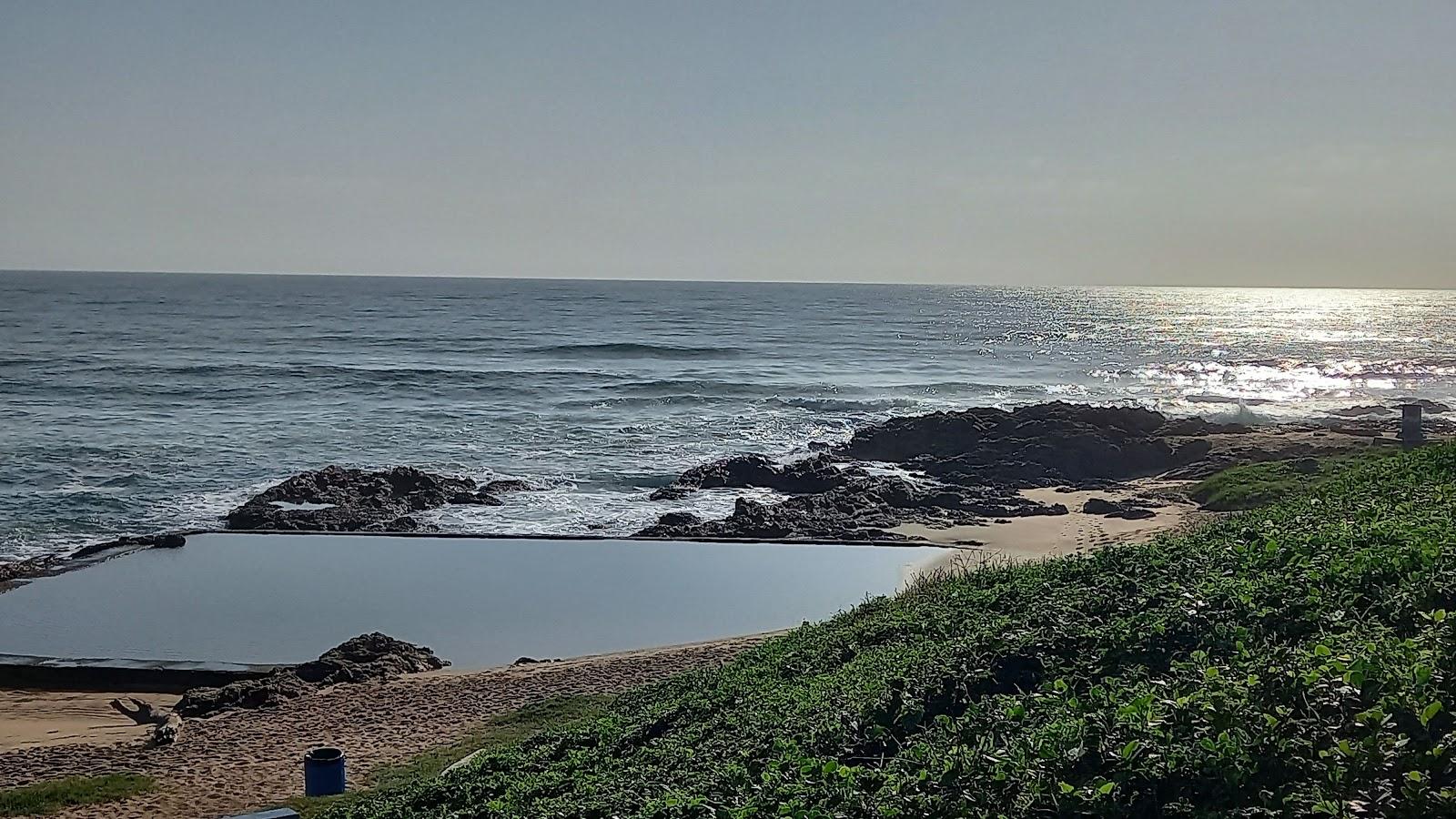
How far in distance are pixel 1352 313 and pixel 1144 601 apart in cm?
15973

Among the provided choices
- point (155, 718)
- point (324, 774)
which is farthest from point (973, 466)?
point (324, 774)

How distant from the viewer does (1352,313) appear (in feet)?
491

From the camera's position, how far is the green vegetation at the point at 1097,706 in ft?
15.7

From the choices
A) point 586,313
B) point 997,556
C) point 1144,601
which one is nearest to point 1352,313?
point 586,313

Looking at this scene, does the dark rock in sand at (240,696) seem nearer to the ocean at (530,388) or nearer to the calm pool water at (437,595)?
the calm pool water at (437,595)

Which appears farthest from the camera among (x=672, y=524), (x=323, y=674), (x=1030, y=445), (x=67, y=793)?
(x=1030, y=445)

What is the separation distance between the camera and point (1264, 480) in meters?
24.1

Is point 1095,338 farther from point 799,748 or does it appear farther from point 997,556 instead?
point 799,748

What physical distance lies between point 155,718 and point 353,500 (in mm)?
14418

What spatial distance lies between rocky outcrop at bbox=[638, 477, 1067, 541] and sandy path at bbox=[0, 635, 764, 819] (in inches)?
351

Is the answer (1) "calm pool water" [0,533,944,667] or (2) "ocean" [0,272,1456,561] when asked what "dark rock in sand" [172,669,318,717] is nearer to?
(1) "calm pool water" [0,533,944,667]

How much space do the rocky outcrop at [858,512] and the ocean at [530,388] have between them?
5.15 ft

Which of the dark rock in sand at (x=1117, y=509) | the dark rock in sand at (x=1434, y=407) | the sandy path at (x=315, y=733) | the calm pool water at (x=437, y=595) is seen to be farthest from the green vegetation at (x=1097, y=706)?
the dark rock in sand at (x=1434, y=407)

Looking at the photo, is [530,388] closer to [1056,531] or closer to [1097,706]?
[1056,531]
